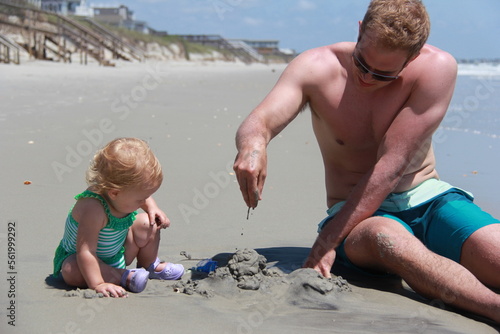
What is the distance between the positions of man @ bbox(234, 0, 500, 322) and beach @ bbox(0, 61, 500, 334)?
0.54 feet

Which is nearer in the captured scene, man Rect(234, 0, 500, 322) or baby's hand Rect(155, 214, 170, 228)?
man Rect(234, 0, 500, 322)

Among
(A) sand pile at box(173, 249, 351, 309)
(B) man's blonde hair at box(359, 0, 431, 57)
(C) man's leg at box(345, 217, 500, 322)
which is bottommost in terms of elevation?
(A) sand pile at box(173, 249, 351, 309)

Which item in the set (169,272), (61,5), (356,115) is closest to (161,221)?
(169,272)

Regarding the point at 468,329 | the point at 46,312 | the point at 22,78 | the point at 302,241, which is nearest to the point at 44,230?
the point at 46,312

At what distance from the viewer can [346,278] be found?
2.76 metres

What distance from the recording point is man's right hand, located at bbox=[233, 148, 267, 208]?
2354 millimetres

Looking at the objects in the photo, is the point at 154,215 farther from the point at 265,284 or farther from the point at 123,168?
the point at 265,284

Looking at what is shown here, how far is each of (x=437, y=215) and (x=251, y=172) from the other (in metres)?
1.01

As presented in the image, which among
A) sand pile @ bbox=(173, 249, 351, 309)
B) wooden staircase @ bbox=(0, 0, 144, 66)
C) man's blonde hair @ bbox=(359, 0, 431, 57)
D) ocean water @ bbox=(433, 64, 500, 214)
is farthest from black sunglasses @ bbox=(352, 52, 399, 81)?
wooden staircase @ bbox=(0, 0, 144, 66)

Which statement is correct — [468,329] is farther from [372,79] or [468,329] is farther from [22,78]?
[22,78]

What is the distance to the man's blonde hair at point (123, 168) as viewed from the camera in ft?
7.77

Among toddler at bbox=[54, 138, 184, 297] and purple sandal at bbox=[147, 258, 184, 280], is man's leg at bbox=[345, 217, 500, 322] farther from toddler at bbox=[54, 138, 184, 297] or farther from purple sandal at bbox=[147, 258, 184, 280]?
toddler at bbox=[54, 138, 184, 297]

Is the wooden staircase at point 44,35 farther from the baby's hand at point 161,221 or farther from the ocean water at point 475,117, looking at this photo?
the baby's hand at point 161,221

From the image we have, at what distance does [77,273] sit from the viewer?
2.44 meters
